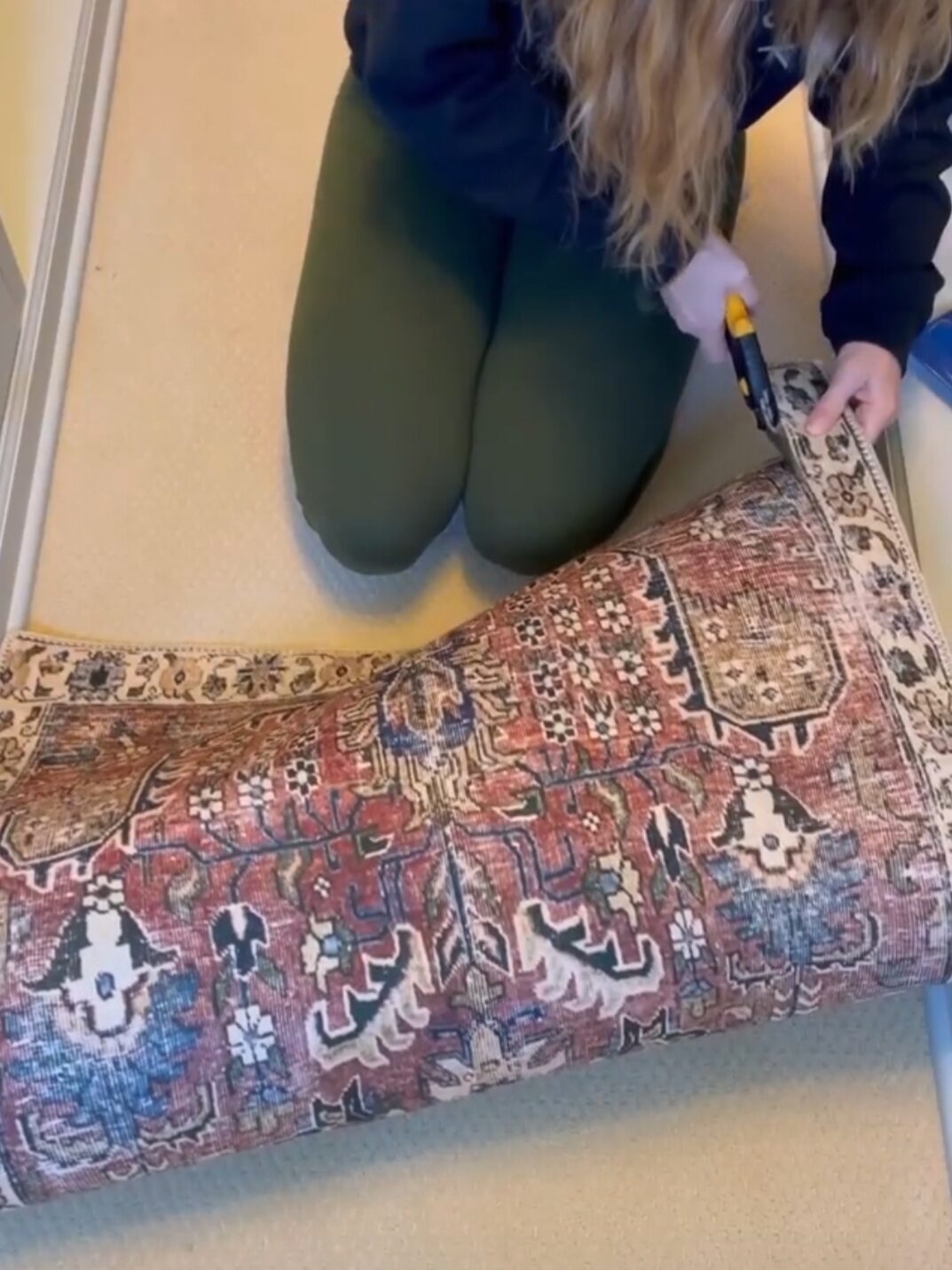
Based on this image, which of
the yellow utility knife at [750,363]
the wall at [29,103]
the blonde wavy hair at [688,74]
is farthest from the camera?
the wall at [29,103]

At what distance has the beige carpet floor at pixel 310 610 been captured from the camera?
826 millimetres

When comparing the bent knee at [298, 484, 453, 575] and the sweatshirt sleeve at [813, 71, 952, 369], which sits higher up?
the sweatshirt sleeve at [813, 71, 952, 369]

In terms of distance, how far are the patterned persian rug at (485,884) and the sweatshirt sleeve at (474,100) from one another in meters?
0.28

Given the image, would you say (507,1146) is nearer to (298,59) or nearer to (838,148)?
(838,148)

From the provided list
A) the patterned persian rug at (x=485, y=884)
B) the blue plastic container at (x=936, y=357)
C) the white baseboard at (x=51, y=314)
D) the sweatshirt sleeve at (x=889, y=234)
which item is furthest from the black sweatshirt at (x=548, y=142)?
the white baseboard at (x=51, y=314)

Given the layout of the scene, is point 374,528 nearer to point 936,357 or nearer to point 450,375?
point 450,375

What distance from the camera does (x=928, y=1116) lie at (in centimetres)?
86

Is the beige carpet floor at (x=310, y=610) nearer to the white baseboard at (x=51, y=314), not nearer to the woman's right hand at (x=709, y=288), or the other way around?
the white baseboard at (x=51, y=314)

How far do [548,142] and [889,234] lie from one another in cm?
25

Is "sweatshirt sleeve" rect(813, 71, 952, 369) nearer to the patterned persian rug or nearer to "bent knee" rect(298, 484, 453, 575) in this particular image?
the patterned persian rug

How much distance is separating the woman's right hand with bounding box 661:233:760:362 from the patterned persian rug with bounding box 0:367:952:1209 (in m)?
0.19

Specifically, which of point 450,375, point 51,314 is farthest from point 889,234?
point 51,314

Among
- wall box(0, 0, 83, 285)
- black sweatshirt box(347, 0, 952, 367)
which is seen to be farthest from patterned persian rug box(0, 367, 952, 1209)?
wall box(0, 0, 83, 285)

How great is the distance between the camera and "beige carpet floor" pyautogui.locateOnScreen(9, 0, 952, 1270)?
83cm
